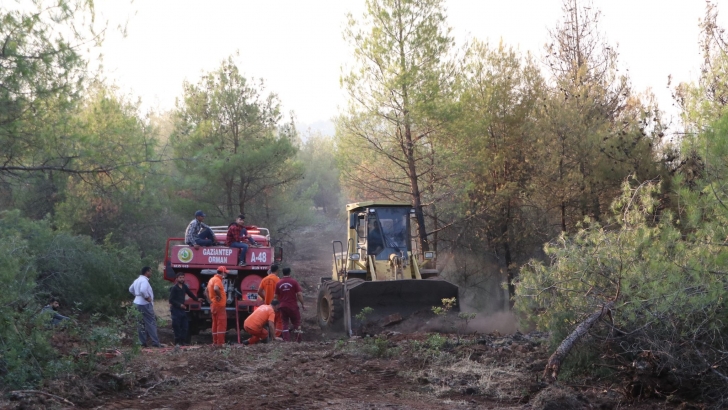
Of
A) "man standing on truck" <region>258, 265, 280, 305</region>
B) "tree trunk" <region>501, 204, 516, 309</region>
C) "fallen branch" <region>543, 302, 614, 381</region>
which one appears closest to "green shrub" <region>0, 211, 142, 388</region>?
"man standing on truck" <region>258, 265, 280, 305</region>

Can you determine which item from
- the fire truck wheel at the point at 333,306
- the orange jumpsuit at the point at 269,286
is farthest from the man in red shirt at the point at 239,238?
the fire truck wheel at the point at 333,306

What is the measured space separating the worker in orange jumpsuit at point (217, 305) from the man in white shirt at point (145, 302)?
1.10 metres

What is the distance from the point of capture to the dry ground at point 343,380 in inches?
306

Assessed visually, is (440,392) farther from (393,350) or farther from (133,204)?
(133,204)

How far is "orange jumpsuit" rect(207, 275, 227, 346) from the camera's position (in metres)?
13.6

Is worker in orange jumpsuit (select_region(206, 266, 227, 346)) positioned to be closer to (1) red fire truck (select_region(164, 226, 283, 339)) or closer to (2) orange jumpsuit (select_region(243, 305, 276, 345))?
(1) red fire truck (select_region(164, 226, 283, 339))

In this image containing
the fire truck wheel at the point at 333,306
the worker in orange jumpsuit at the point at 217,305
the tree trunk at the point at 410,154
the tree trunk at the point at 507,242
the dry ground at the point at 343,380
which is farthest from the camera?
the tree trunk at the point at 507,242

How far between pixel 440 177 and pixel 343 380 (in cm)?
1224

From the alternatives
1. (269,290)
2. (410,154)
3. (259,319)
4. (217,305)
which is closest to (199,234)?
(217,305)

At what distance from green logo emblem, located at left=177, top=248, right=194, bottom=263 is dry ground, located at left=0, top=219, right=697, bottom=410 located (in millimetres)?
3552

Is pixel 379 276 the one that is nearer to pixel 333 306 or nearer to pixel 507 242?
pixel 333 306

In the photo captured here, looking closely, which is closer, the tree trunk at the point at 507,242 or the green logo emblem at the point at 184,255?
the green logo emblem at the point at 184,255

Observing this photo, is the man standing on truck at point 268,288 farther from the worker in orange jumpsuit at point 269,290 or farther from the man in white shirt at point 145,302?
the man in white shirt at point 145,302

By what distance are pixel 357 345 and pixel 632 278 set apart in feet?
15.1
